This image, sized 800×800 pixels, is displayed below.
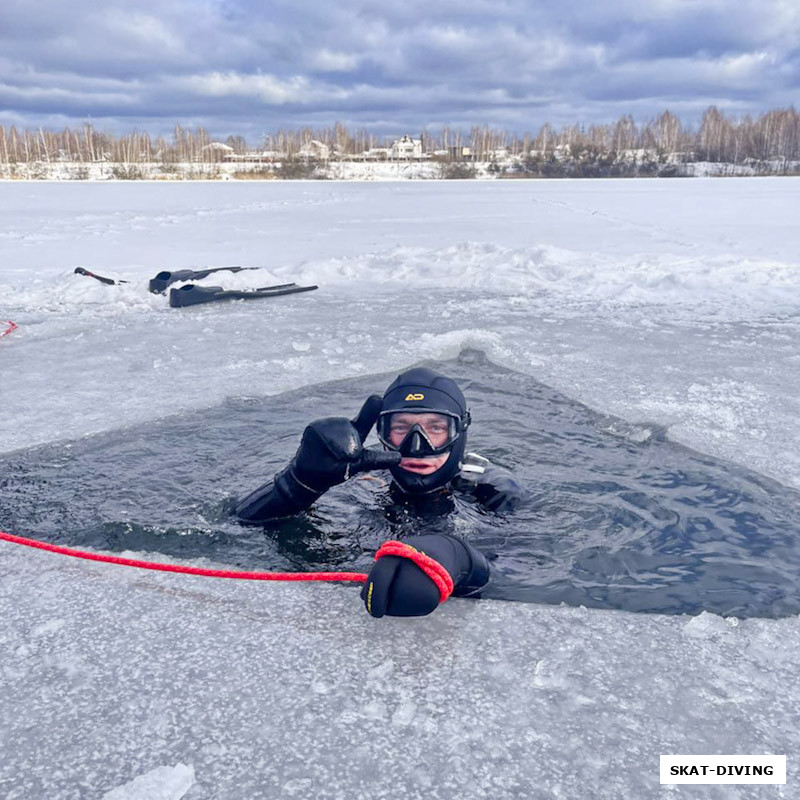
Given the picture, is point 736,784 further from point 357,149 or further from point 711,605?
point 357,149

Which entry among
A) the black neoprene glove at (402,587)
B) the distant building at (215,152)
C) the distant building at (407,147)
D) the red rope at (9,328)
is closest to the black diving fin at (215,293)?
the red rope at (9,328)

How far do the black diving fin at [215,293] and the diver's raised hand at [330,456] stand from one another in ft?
15.7

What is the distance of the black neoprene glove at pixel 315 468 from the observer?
104 inches

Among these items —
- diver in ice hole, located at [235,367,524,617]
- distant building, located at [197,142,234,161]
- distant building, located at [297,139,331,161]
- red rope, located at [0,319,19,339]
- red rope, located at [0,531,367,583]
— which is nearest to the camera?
red rope, located at [0,531,367,583]

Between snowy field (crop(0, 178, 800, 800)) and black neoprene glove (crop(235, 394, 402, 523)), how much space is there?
52 centimetres

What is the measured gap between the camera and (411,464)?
2.98 meters

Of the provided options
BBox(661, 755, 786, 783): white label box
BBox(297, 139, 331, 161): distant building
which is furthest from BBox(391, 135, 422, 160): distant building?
BBox(661, 755, 786, 783): white label box

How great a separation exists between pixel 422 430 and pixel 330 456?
1.34 ft

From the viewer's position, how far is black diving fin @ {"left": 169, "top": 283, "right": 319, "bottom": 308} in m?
7.09

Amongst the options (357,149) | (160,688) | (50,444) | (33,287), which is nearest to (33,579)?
(160,688)

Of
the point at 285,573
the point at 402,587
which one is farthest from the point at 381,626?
the point at 285,573

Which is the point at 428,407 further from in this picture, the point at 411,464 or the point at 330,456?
the point at 330,456

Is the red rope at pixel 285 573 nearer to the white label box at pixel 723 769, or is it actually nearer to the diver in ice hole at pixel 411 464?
the diver in ice hole at pixel 411 464

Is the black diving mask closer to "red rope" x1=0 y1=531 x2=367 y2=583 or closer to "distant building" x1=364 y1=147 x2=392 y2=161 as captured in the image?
"red rope" x1=0 y1=531 x2=367 y2=583
